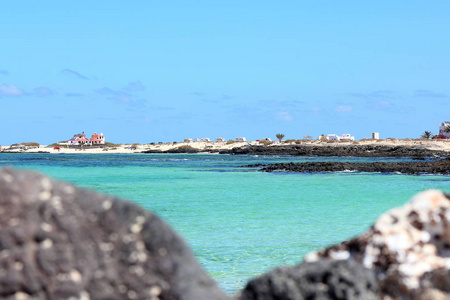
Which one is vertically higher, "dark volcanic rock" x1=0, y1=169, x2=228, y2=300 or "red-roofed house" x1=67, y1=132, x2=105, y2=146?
"red-roofed house" x1=67, y1=132, x2=105, y2=146

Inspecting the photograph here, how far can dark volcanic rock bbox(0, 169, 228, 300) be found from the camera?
9.61 ft

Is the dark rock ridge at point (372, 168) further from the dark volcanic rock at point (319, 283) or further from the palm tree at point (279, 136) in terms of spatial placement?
the palm tree at point (279, 136)

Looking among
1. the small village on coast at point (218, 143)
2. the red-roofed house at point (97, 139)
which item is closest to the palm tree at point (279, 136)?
the small village on coast at point (218, 143)

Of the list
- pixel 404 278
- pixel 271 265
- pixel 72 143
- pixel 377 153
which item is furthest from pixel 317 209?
pixel 72 143

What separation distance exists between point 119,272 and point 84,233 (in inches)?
11.7

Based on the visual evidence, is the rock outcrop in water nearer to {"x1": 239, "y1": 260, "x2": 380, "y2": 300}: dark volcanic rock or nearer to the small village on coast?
{"x1": 239, "y1": 260, "x2": 380, "y2": 300}: dark volcanic rock

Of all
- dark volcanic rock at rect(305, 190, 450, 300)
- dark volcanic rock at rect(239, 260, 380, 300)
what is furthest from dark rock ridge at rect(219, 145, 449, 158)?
dark volcanic rock at rect(239, 260, 380, 300)

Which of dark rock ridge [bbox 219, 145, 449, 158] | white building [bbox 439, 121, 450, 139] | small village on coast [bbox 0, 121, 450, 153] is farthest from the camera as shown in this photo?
white building [bbox 439, 121, 450, 139]

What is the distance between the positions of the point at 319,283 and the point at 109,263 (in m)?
1.27

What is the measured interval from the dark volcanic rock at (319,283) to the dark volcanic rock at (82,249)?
375 millimetres

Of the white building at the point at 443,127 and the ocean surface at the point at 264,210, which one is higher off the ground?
the white building at the point at 443,127

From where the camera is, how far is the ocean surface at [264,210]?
42.3ft

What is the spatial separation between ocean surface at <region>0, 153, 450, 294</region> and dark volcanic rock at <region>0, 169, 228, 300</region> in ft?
22.3

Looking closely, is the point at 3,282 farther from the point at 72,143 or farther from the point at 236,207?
the point at 72,143
